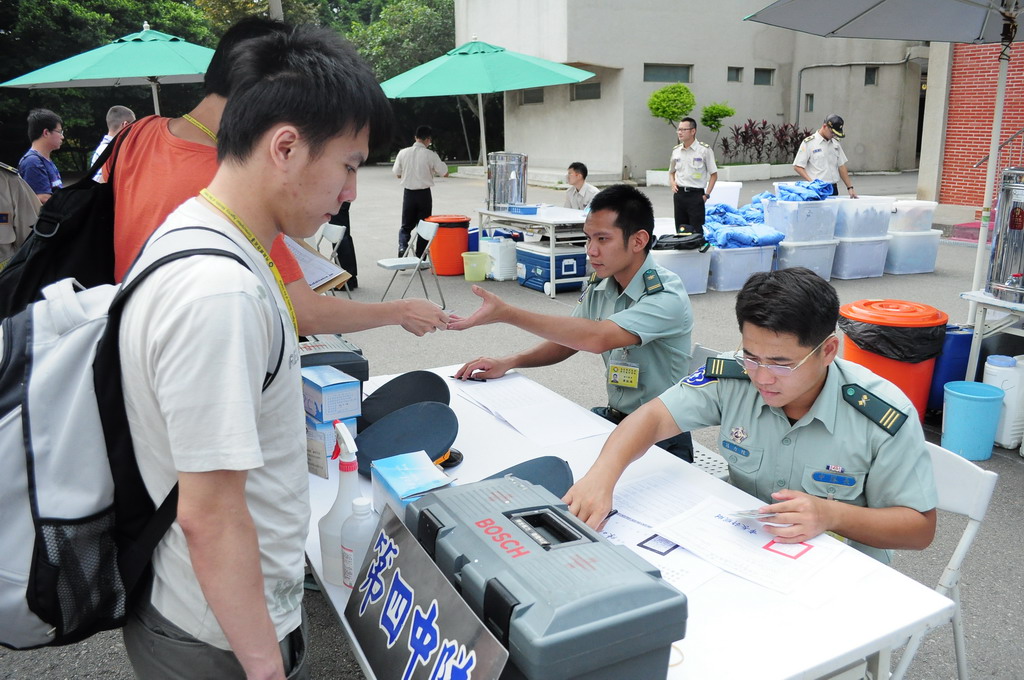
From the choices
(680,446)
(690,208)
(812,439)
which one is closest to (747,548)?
(812,439)

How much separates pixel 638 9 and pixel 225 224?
777 inches

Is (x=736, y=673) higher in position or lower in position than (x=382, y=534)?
lower

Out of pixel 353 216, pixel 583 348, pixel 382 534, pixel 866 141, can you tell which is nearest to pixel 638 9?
pixel 866 141

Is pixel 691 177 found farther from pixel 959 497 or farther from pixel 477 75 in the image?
pixel 959 497

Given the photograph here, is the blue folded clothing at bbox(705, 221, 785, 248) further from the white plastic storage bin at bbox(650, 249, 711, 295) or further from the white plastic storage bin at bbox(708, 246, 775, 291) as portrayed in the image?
→ the white plastic storage bin at bbox(650, 249, 711, 295)

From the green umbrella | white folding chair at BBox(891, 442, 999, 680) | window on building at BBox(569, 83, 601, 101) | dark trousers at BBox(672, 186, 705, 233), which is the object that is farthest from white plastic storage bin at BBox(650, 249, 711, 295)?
window on building at BBox(569, 83, 601, 101)

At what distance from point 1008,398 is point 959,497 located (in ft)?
8.19

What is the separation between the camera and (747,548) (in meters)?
1.57

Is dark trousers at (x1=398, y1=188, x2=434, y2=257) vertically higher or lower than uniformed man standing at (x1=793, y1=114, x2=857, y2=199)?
lower

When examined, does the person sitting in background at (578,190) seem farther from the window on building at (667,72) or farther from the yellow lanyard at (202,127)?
the window on building at (667,72)

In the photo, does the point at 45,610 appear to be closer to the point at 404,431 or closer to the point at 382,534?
the point at 382,534

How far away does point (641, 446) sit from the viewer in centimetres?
193

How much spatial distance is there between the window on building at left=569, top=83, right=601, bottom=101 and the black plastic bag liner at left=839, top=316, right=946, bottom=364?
16.6 meters

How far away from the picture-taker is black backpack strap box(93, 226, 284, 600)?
893 mm
